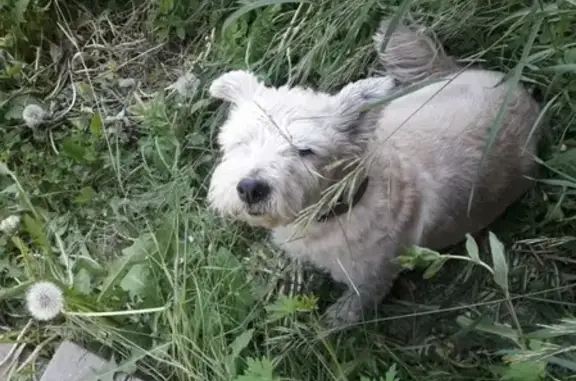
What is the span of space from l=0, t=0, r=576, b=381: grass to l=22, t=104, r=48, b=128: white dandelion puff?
4 cm

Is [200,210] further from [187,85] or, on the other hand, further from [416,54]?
[416,54]

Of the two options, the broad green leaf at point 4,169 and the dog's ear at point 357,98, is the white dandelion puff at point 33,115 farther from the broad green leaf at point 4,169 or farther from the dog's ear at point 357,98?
the dog's ear at point 357,98

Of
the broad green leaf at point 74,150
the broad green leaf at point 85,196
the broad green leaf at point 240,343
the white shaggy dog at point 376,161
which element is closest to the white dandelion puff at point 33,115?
the broad green leaf at point 74,150

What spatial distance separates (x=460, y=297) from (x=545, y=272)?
23 cm

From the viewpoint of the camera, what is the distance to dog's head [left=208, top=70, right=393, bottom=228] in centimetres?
172

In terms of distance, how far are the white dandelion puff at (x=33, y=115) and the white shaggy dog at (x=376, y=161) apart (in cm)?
91

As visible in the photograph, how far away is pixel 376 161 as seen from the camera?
1.90 metres

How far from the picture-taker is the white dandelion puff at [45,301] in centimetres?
212

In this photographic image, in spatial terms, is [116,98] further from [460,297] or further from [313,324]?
[460,297]

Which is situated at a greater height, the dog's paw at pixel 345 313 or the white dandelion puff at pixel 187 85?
the white dandelion puff at pixel 187 85

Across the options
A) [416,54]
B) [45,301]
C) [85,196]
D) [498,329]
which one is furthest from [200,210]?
[498,329]

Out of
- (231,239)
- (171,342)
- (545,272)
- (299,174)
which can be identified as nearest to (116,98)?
(231,239)

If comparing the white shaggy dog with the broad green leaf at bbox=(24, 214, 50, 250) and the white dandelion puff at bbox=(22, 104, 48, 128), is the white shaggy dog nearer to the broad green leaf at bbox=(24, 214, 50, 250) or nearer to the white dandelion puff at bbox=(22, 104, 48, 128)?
the broad green leaf at bbox=(24, 214, 50, 250)

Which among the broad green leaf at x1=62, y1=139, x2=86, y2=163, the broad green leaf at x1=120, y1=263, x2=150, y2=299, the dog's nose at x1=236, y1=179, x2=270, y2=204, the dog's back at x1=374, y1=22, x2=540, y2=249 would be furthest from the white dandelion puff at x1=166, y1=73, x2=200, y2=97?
the dog's nose at x1=236, y1=179, x2=270, y2=204
